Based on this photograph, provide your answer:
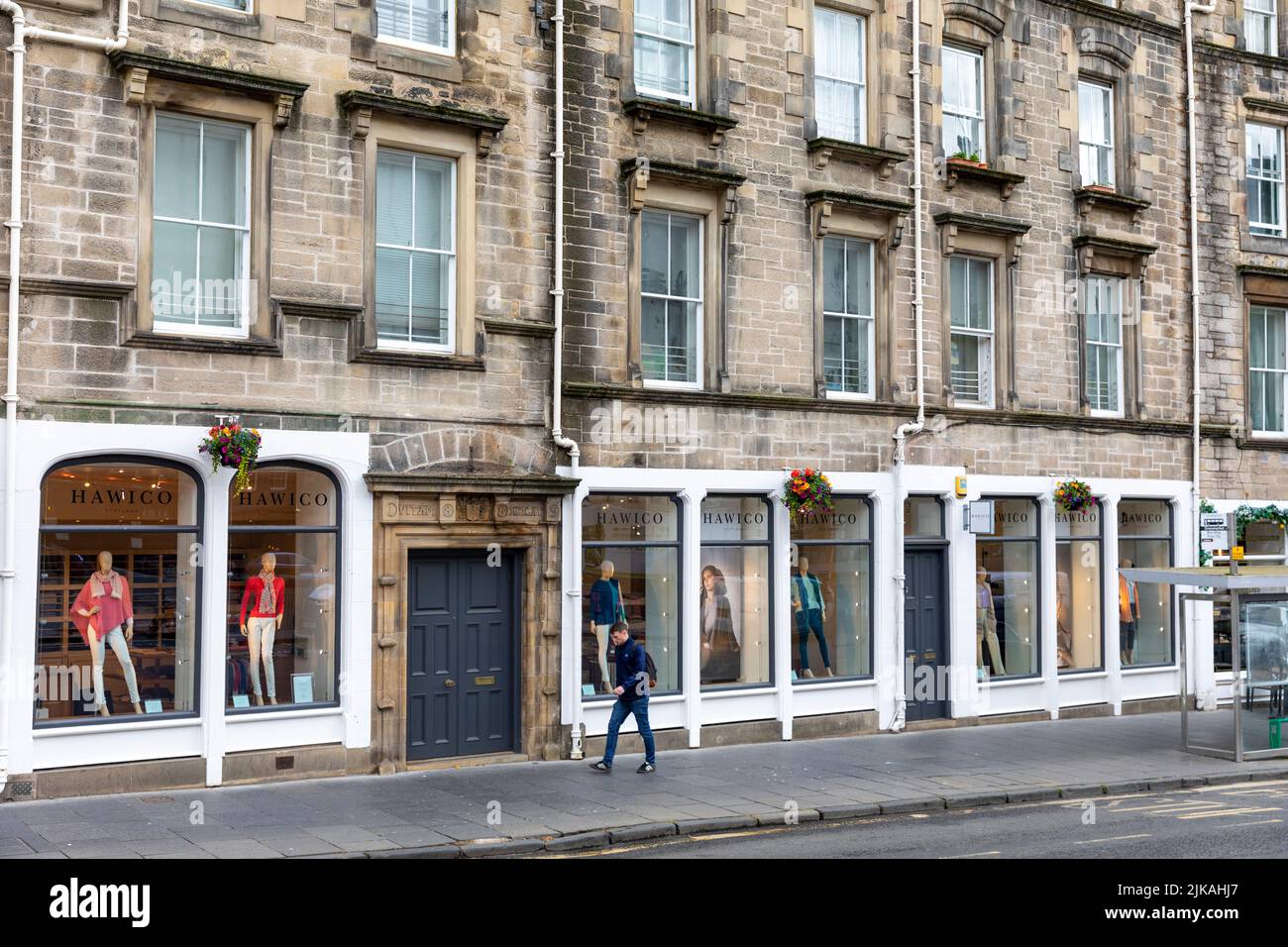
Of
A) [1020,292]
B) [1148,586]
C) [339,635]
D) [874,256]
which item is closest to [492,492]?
[339,635]

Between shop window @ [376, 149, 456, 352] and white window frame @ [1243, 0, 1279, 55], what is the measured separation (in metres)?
17.3

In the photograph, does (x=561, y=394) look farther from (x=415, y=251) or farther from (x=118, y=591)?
(x=118, y=591)

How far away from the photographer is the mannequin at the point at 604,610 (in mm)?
18672

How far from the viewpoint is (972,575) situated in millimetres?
22578

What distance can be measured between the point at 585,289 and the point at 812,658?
6.39 m

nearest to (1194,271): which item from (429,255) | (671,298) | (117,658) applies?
(671,298)

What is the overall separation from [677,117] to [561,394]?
13.8ft

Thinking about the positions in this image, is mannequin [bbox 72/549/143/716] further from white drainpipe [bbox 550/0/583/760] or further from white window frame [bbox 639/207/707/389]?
white window frame [bbox 639/207/707/389]

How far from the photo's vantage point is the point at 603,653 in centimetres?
1875

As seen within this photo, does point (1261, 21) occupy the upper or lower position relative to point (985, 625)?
upper

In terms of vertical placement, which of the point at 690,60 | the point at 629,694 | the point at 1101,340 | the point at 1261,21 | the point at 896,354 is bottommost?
the point at 629,694

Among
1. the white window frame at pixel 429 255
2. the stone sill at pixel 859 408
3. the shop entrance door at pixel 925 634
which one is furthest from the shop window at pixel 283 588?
the shop entrance door at pixel 925 634

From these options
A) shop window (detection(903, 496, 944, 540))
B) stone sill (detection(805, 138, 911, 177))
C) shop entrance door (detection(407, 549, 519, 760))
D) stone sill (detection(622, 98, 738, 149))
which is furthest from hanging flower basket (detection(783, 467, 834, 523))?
stone sill (detection(622, 98, 738, 149))

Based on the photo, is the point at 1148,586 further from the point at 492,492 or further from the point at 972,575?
the point at 492,492
